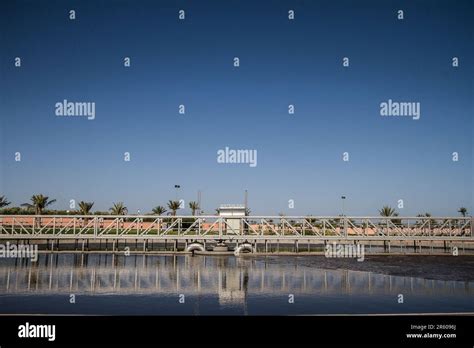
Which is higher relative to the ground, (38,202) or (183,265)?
(38,202)

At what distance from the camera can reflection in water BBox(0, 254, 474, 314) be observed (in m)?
15.9

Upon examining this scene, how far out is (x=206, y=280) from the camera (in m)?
22.2

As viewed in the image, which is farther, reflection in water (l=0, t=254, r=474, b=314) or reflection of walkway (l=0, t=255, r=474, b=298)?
reflection of walkway (l=0, t=255, r=474, b=298)

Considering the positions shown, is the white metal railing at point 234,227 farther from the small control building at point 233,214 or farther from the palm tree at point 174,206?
the palm tree at point 174,206

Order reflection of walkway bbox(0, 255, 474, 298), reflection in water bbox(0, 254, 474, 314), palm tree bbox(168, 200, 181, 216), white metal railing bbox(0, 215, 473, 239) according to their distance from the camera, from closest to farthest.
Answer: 1. reflection in water bbox(0, 254, 474, 314)
2. reflection of walkway bbox(0, 255, 474, 298)
3. white metal railing bbox(0, 215, 473, 239)
4. palm tree bbox(168, 200, 181, 216)

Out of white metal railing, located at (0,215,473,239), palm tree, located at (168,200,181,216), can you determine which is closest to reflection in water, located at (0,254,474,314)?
white metal railing, located at (0,215,473,239)

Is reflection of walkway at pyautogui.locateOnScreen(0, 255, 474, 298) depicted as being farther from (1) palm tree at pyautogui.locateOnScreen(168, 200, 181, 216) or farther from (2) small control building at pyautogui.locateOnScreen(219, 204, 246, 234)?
(1) palm tree at pyautogui.locateOnScreen(168, 200, 181, 216)

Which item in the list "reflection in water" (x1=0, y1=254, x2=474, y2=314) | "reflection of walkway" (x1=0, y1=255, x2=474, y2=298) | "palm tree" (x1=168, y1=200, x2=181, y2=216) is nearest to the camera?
"reflection in water" (x1=0, y1=254, x2=474, y2=314)

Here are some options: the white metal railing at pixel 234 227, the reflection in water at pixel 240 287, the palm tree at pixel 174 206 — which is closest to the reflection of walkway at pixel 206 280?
the reflection in water at pixel 240 287

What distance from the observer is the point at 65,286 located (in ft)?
66.3

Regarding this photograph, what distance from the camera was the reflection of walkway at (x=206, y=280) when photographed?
1928cm
